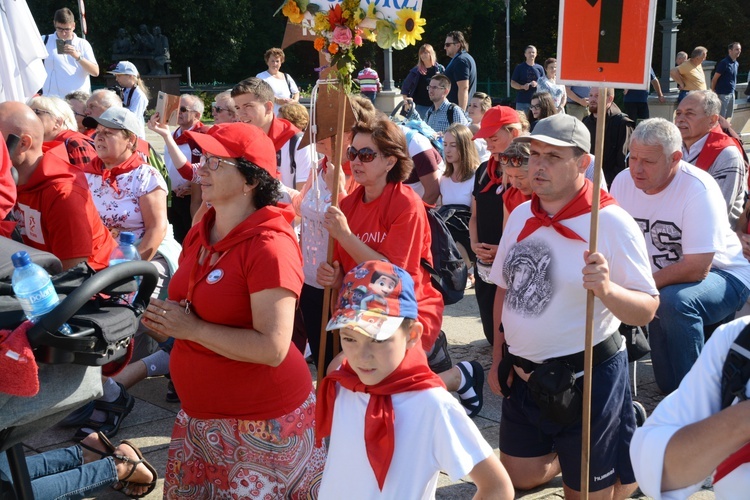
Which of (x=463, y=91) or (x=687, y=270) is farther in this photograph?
(x=463, y=91)

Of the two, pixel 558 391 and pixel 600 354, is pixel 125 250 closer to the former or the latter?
pixel 558 391

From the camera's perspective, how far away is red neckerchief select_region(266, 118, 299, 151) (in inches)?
255

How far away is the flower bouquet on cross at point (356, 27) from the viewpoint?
174 inches

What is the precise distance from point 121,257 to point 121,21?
117 ft

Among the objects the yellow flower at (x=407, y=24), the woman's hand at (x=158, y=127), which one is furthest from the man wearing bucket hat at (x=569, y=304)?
the woman's hand at (x=158, y=127)

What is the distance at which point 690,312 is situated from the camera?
518 centimetres

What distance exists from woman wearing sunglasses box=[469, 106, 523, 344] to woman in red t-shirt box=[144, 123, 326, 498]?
248 cm

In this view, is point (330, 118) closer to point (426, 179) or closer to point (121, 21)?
point (426, 179)

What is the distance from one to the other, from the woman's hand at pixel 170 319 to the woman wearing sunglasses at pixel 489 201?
2.78m

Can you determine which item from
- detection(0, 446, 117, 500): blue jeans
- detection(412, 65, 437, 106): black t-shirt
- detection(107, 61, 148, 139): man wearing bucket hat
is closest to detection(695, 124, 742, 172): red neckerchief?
detection(0, 446, 117, 500): blue jeans

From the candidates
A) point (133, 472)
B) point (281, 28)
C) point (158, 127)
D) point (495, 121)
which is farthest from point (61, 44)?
point (281, 28)

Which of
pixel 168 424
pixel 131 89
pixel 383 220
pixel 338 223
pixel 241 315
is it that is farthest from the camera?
pixel 131 89

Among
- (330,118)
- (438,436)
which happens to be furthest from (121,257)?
(438,436)

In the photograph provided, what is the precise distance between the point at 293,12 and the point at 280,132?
6.43ft
